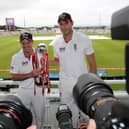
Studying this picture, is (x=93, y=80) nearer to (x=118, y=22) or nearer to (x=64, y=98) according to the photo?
(x=118, y=22)

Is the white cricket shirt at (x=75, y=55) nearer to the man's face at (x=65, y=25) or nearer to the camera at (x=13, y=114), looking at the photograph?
the man's face at (x=65, y=25)

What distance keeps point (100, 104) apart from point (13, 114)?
0.25 metres

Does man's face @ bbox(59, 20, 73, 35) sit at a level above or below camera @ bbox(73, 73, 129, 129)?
above

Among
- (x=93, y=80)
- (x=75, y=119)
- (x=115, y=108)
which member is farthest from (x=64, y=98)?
(x=115, y=108)

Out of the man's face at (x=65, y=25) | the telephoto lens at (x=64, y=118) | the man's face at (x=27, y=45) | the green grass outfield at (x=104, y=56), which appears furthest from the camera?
the green grass outfield at (x=104, y=56)

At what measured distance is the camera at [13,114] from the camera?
3.56 feet

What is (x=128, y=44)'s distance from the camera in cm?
93

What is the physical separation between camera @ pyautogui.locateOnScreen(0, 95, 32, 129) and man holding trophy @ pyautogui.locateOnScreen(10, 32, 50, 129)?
3.05 meters

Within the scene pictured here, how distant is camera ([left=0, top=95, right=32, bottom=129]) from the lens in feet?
3.56

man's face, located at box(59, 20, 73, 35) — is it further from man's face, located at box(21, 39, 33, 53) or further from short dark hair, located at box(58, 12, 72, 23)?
man's face, located at box(21, 39, 33, 53)

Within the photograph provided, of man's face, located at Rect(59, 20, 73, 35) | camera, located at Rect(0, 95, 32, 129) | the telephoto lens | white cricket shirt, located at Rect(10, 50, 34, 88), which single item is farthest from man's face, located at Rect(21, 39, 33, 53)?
camera, located at Rect(0, 95, 32, 129)

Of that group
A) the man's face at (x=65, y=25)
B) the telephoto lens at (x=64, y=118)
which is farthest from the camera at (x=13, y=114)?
the man's face at (x=65, y=25)

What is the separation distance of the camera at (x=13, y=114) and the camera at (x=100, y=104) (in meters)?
0.18

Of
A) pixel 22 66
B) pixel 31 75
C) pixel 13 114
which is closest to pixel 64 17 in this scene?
pixel 31 75
